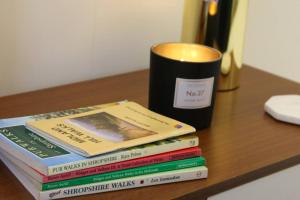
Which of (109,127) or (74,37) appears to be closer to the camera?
(109,127)

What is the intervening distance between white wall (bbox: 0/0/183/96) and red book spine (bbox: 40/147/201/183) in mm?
375

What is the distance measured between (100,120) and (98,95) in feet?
0.68

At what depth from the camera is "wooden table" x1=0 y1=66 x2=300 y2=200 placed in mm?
648

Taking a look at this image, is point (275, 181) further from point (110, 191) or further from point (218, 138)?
point (110, 191)

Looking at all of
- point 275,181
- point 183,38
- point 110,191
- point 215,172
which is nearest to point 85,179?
point 110,191

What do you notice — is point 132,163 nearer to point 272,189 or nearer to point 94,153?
point 94,153

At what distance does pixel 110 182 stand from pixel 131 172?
32 mm

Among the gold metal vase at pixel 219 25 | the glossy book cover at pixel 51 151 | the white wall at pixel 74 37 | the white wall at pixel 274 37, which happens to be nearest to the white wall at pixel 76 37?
the white wall at pixel 74 37

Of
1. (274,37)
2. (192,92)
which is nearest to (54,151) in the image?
(192,92)

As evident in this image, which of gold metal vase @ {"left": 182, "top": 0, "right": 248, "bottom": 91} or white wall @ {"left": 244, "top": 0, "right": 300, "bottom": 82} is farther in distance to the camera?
white wall @ {"left": 244, "top": 0, "right": 300, "bottom": 82}

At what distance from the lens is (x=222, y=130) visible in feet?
2.75

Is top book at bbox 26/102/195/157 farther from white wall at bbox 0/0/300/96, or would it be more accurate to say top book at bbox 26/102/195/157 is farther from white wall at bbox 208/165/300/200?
white wall at bbox 0/0/300/96

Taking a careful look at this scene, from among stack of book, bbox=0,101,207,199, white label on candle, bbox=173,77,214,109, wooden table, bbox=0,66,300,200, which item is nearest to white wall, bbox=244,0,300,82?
wooden table, bbox=0,66,300,200

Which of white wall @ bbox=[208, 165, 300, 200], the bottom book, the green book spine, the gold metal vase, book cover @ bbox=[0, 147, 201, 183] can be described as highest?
the gold metal vase
